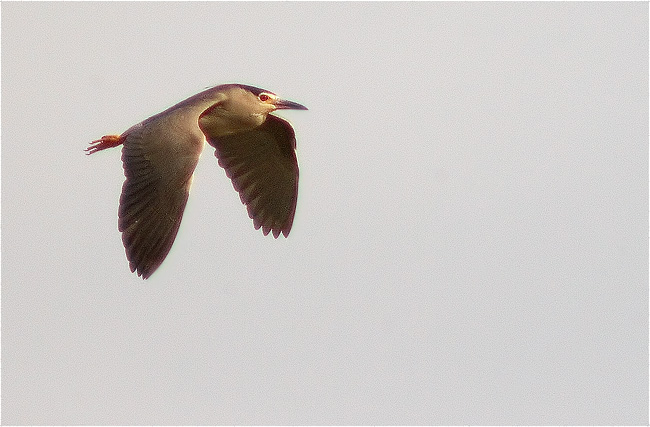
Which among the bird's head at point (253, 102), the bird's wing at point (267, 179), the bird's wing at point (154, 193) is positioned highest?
the bird's head at point (253, 102)

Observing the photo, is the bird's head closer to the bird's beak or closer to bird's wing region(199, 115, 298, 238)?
the bird's beak

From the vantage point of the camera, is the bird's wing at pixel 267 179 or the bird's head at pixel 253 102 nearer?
the bird's head at pixel 253 102

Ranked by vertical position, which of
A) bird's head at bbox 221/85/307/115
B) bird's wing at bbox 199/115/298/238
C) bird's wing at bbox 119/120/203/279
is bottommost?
bird's wing at bbox 119/120/203/279

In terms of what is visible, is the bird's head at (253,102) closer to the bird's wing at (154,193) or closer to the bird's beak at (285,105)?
the bird's beak at (285,105)

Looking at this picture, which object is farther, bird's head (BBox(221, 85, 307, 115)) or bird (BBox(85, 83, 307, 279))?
bird's head (BBox(221, 85, 307, 115))

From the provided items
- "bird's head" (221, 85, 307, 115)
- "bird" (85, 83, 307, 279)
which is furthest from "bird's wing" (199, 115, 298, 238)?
"bird's head" (221, 85, 307, 115)

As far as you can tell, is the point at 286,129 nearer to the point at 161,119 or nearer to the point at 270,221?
the point at 270,221

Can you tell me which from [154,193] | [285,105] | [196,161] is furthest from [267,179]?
[154,193]

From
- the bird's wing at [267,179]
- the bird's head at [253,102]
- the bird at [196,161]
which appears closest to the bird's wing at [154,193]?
the bird at [196,161]

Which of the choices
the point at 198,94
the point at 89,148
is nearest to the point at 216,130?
the point at 198,94
